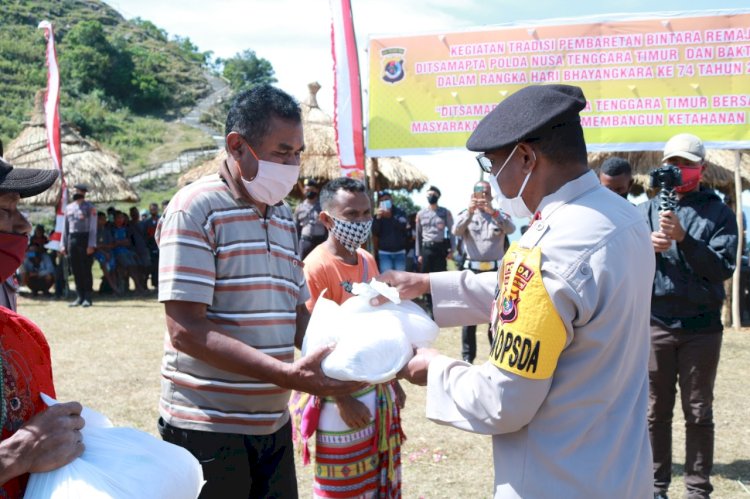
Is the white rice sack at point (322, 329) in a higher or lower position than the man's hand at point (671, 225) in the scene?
lower

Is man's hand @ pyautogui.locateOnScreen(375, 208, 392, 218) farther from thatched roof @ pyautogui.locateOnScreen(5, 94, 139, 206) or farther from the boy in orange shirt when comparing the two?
thatched roof @ pyautogui.locateOnScreen(5, 94, 139, 206)

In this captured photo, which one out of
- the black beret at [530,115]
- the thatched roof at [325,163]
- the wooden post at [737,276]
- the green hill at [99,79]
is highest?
the green hill at [99,79]

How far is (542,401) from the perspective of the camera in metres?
1.79

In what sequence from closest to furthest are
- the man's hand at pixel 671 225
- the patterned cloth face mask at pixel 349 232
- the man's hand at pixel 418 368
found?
the man's hand at pixel 418 368, the patterned cloth face mask at pixel 349 232, the man's hand at pixel 671 225

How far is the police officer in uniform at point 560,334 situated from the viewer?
1730mm

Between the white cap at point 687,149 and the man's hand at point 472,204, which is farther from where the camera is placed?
the man's hand at point 472,204

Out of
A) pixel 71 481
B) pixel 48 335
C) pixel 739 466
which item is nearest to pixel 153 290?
pixel 48 335

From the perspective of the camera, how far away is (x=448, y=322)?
101 inches

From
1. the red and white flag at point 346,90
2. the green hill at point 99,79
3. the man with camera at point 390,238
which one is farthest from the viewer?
the green hill at point 99,79

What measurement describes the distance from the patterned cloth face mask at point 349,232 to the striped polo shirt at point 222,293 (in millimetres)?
1234

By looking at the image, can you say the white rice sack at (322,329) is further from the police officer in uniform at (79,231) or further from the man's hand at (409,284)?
the police officer in uniform at (79,231)

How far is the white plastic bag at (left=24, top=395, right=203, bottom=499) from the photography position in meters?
1.61

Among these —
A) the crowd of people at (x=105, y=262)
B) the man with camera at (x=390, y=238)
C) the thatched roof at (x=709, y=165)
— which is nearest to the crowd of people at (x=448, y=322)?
the thatched roof at (x=709, y=165)

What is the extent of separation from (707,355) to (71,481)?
3.84 meters
